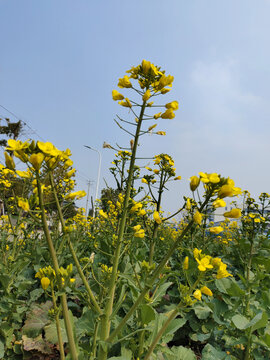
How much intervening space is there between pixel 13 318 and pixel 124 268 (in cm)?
124

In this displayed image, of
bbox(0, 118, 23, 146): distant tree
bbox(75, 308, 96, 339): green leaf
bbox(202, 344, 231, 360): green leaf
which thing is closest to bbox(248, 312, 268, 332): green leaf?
bbox(202, 344, 231, 360): green leaf

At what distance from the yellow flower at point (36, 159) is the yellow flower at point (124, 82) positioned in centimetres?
70

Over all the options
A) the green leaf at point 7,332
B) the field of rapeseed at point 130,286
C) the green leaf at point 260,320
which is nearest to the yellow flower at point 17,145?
the field of rapeseed at point 130,286

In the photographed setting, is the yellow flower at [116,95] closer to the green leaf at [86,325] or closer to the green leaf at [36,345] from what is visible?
the green leaf at [86,325]

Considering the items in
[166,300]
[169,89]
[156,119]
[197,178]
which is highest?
[169,89]

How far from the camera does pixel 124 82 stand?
4.41 ft

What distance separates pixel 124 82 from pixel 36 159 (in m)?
0.72

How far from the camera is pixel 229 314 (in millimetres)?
2201

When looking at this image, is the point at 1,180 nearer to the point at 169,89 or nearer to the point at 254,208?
the point at 169,89

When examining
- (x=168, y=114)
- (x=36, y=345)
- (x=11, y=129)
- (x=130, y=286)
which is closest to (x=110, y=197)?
(x=130, y=286)

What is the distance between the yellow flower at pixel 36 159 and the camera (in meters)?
0.87

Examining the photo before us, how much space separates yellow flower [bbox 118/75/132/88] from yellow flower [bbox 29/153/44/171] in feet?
2.28

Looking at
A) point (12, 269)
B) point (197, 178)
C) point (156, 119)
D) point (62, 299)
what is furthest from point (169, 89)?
point (12, 269)

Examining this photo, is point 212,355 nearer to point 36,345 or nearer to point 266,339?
point 266,339
